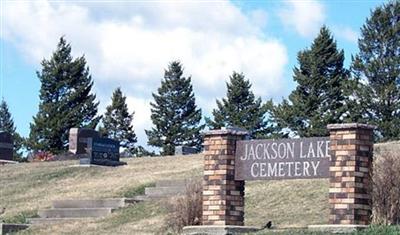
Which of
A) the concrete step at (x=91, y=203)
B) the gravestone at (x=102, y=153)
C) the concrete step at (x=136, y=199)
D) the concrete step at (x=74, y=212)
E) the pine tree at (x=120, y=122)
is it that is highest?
the pine tree at (x=120, y=122)

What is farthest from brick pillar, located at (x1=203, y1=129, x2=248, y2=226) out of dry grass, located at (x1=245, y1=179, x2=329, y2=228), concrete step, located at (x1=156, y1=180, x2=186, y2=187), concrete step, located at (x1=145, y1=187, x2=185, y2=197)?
concrete step, located at (x1=156, y1=180, x2=186, y2=187)

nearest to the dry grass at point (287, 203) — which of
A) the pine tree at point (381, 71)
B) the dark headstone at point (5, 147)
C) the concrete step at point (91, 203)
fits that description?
the concrete step at point (91, 203)

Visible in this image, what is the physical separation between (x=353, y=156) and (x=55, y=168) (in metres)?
18.3

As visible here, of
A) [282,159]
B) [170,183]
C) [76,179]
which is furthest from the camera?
[76,179]

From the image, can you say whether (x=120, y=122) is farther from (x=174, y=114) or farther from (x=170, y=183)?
(x=170, y=183)

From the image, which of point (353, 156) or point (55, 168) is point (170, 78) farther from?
point (353, 156)

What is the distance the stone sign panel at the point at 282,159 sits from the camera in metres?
17.2

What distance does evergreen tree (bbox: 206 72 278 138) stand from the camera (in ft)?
191

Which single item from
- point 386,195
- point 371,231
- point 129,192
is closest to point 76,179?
point 129,192

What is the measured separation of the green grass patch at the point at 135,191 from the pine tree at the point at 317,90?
26.3 m

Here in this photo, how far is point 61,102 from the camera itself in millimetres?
64375

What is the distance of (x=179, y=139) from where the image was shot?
61156 millimetres

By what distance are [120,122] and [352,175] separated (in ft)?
159

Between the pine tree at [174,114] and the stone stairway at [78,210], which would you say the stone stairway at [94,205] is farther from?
the pine tree at [174,114]
